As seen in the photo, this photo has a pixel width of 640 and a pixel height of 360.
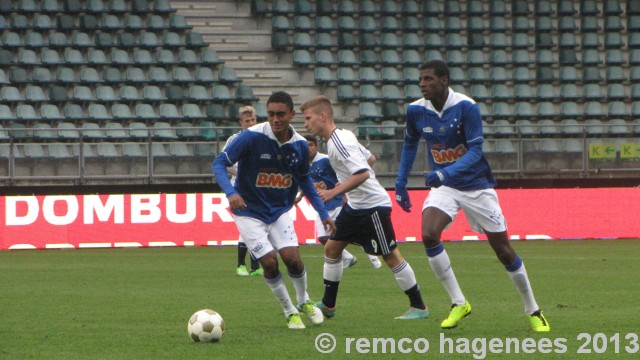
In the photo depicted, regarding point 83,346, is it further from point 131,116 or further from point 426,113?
point 131,116

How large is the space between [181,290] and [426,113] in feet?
17.4

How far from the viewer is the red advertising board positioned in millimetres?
23484

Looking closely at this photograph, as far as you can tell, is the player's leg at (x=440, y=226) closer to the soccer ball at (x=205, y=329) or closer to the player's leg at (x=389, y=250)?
the player's leg at (x=389, y=250)

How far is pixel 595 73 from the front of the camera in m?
32.9

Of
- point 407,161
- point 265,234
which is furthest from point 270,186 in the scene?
point 407,161

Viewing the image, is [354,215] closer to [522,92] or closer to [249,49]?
[249,49]

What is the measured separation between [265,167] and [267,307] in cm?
243

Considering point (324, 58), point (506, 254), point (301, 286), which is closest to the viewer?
point (506, 254)

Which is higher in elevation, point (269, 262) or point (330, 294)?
point (269, 262)

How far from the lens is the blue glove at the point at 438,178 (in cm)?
903

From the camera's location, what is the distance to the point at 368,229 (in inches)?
417

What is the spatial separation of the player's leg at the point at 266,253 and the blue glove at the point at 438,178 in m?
1.41

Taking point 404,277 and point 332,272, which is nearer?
point 404,277

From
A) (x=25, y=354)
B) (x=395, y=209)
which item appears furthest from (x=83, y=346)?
(x=395, y=209)
